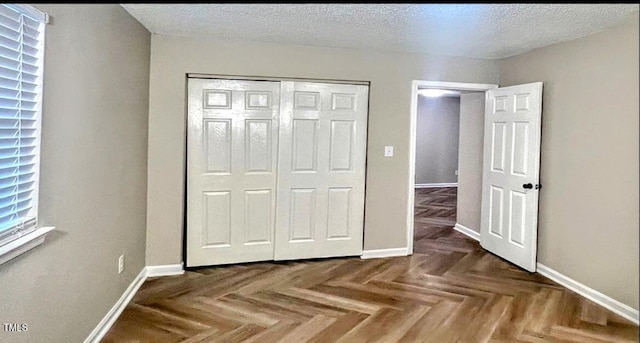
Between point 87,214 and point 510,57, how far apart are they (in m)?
4.14

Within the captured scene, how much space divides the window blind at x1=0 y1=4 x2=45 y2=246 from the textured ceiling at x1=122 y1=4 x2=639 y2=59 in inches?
36.3

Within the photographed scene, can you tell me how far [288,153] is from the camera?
424 centimetres

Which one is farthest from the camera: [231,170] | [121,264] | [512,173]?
[512,173]

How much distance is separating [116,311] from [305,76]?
2.56 metres

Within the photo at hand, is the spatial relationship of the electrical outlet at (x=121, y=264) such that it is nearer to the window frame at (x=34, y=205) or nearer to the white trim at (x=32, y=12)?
the window frame at (x=34, y=205)

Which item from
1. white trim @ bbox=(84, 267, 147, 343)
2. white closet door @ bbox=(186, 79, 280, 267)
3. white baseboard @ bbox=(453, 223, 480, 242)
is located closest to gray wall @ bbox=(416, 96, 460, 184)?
white baseboard @ bbox=(453, 223, 480, 242)

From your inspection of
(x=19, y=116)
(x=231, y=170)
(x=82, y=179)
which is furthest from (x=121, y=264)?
(x=19, y=116)

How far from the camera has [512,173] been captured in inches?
169

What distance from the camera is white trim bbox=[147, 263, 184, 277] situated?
389 centimetres

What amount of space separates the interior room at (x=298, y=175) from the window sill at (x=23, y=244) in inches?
0.4

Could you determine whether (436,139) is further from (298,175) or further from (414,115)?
(298,175)

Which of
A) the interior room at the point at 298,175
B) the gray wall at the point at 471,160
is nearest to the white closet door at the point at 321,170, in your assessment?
the interior room at the point at 298,175

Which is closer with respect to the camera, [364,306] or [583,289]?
[364,306]

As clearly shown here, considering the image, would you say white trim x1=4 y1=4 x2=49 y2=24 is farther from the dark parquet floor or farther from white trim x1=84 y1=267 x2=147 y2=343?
the dark parquet floor
